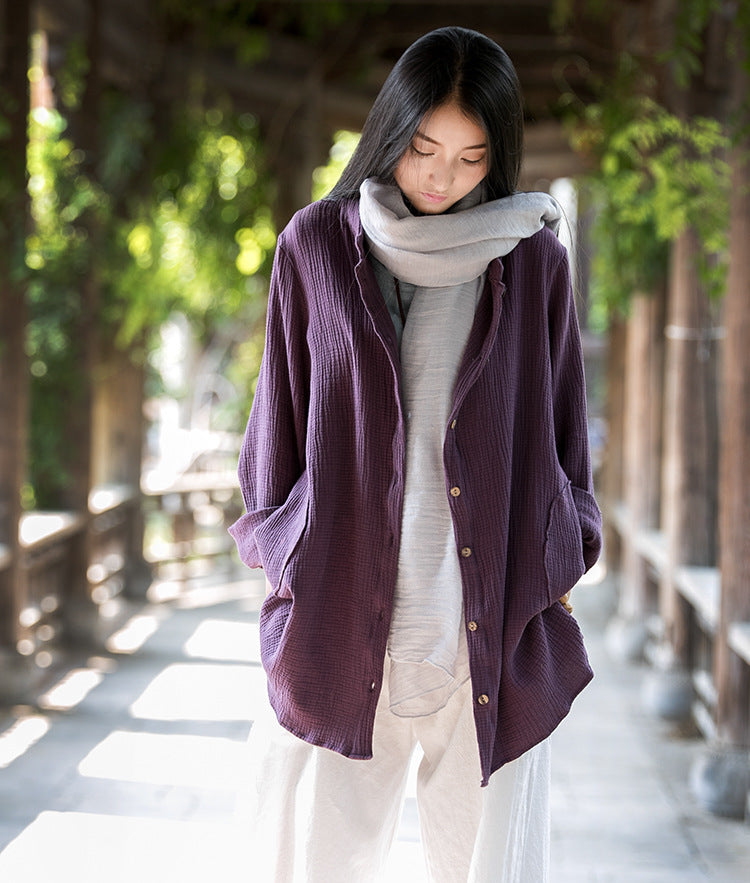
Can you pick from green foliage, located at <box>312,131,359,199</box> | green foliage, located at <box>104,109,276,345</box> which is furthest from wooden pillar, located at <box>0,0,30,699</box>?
green foliage, located at <box>312,131,359,199</box>

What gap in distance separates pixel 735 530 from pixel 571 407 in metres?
1.68

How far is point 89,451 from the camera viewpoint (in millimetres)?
4754

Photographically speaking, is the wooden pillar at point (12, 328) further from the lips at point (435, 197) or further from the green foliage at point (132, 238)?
the lips at point (435, 197)

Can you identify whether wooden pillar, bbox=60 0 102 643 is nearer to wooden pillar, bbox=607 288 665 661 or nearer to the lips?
wooden pillar, bbox=607 288 665 661

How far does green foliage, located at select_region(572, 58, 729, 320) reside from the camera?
3443mm

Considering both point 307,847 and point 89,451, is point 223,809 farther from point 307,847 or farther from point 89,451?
point 89,451

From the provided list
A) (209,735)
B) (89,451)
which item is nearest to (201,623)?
(89,451)

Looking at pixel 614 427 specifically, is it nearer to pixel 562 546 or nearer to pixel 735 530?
pixel 735 530

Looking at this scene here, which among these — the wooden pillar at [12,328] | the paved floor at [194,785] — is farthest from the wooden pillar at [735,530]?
the wooden pillar at [12,328]

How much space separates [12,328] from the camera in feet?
12.6

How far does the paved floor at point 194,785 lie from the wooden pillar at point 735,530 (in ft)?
0.37

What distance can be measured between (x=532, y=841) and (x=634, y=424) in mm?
4006

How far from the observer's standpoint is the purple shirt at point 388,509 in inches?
55.9

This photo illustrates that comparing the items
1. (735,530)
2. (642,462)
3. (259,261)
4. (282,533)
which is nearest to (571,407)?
(282,533)
